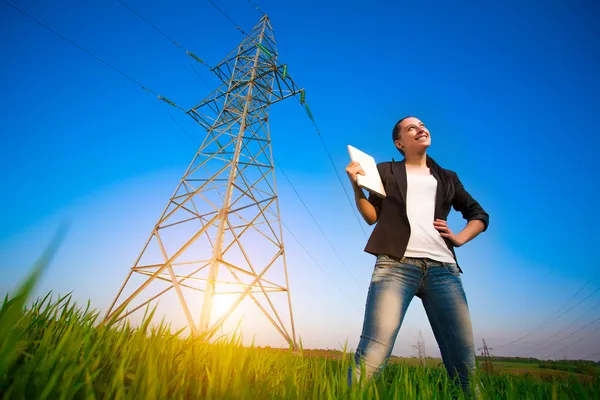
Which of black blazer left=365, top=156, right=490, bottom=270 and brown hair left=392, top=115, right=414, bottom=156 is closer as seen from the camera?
black blazer left=365, top=156, right=490, bottom=270

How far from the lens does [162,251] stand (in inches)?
238

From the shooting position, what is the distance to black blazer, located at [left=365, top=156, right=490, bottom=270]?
1.98 m

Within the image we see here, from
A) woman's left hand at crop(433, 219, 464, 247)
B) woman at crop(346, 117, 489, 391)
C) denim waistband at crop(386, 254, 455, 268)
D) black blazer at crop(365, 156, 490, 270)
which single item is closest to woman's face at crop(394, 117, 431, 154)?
woman at crop(346, 117, 489, 391)

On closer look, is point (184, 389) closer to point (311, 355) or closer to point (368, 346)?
point (368, 346)

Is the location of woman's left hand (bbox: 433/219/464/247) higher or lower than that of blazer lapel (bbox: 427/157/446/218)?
lower

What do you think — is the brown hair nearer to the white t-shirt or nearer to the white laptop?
the white t-shirt

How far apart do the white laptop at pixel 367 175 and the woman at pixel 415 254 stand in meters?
0.07

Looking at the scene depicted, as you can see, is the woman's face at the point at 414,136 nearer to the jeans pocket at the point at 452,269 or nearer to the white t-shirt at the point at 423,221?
the white t-shirt at the point at 423,221

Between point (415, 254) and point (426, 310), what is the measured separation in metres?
0.43

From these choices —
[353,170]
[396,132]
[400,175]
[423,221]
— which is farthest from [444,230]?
[396,132]

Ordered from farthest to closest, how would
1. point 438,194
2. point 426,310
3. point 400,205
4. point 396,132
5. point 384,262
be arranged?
point 396,132
point 438,194
point 400,205
point 426,310
point 384,262

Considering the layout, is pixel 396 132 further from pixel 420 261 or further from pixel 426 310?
pixel 426 310

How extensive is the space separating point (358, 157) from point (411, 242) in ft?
2.37

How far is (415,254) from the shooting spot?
1.92 m
